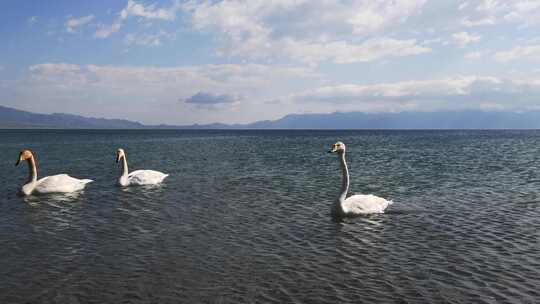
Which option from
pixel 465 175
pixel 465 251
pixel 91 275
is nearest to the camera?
pixel 91 275

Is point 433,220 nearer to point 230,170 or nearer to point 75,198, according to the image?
point 75,198

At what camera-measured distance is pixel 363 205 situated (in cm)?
2016

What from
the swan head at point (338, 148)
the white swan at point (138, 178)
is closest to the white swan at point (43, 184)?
the white swan at point (138, 178)

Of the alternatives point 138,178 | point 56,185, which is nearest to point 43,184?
point 56,185

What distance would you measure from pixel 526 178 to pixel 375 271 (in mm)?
28505

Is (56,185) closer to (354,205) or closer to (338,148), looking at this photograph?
(338,148)

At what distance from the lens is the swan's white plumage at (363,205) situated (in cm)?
1979

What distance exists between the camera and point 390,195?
26422mm

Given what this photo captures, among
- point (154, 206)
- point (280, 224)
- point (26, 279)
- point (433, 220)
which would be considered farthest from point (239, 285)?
point (154, 206)

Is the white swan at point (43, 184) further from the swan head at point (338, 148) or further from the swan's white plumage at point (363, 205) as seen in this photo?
the swan's white plumage at point (363, 205)

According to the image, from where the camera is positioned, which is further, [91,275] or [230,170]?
[230,170]

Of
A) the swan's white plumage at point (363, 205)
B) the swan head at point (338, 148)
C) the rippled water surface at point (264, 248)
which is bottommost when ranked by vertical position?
the rippled water surface at point (264, 248)

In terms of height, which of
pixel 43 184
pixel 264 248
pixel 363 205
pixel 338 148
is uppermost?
pixel 338 148

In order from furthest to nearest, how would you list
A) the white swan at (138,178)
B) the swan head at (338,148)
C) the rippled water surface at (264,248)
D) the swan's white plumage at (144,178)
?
the swan's white plumage at (144,178) → the white swan at (138,178) → the swan head at (338,148) → the rippled water surface at (264,248)
